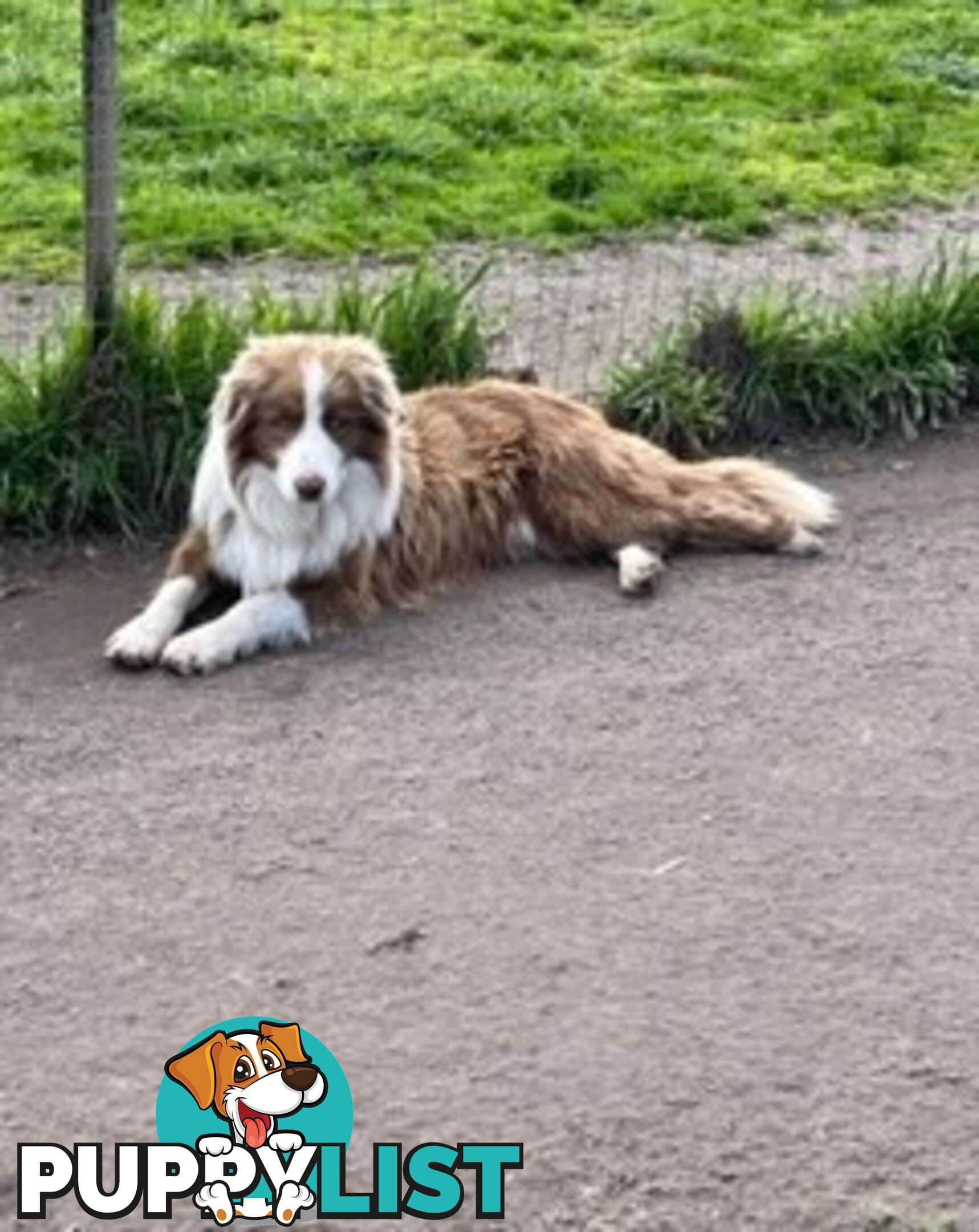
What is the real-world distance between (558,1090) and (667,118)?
675 centimetres

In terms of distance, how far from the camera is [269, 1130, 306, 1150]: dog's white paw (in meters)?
4.67

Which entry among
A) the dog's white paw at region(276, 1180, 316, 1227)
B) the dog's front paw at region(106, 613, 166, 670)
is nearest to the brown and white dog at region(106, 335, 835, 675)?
the dog's front paw at region(106, 613, 166, 670)

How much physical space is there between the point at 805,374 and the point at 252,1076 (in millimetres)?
4228

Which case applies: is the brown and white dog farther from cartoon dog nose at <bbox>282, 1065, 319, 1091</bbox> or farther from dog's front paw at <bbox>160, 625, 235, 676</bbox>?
cartoon dog nose at <bbox>282, 1065, 319, 1091</bbox>

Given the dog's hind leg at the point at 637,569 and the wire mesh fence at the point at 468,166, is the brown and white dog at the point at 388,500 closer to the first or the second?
the dog's hind leg at the point at 637,569

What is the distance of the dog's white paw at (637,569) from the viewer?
24.0ft

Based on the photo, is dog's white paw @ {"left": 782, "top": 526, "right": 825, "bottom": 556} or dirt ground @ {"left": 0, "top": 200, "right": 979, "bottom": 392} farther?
dirt ground @ {"left": 0, "top": 200, "right": 979, "bottom": 392}

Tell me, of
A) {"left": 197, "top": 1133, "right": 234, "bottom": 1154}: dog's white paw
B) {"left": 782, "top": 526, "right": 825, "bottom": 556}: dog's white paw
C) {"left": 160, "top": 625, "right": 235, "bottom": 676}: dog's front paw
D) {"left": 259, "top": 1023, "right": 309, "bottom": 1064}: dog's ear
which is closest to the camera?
{"left": 197, "top": 1133, "right": 234, "bottom": 1154}: dog's white paw

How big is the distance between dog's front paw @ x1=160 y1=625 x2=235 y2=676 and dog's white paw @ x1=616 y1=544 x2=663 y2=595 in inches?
44.7

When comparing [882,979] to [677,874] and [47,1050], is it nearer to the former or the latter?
[677,874]

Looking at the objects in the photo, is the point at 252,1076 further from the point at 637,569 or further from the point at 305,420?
the point at 637,569

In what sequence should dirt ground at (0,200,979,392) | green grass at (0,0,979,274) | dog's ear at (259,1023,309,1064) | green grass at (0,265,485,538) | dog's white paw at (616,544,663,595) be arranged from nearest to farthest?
dog's ear at (259,1023,309,1064), dog's white paw at (616,544,663,595), green grass at (0,265,485,538), dirt ground at (0,200,979,392), green grass at (0,0,979,274)

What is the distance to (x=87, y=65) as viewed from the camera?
25.1 feet

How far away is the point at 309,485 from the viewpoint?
6898mm
